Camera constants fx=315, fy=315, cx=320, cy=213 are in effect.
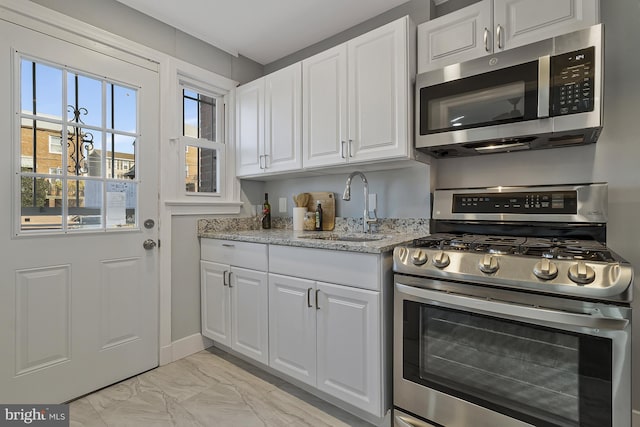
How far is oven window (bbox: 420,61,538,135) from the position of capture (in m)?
1.50

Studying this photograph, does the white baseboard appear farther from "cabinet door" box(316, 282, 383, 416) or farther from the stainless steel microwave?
the stainless steel microwave

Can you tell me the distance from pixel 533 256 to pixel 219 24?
2.44 meters

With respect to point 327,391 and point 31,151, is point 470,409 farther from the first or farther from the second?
point 31,151

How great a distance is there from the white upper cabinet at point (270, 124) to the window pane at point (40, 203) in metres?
1.26

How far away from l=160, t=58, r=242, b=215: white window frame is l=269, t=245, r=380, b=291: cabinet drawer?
0.90 meters

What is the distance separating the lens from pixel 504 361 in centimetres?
127

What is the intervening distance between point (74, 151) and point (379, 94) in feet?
6.04

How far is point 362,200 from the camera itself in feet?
7.69

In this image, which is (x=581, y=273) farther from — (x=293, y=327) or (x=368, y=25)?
(x=368, y=25)

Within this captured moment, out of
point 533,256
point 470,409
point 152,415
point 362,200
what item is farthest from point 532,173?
point 152,415

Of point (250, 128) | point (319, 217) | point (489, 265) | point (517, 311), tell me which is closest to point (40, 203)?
point (250, 128)

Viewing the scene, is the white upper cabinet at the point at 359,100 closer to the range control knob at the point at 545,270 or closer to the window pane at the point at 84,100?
the range control knob at the point at 545,270

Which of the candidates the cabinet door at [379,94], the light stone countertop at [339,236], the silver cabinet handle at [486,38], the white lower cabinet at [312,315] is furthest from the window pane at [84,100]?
the silver cabinet handle at [486,38]

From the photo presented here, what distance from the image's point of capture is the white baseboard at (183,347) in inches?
89.5
